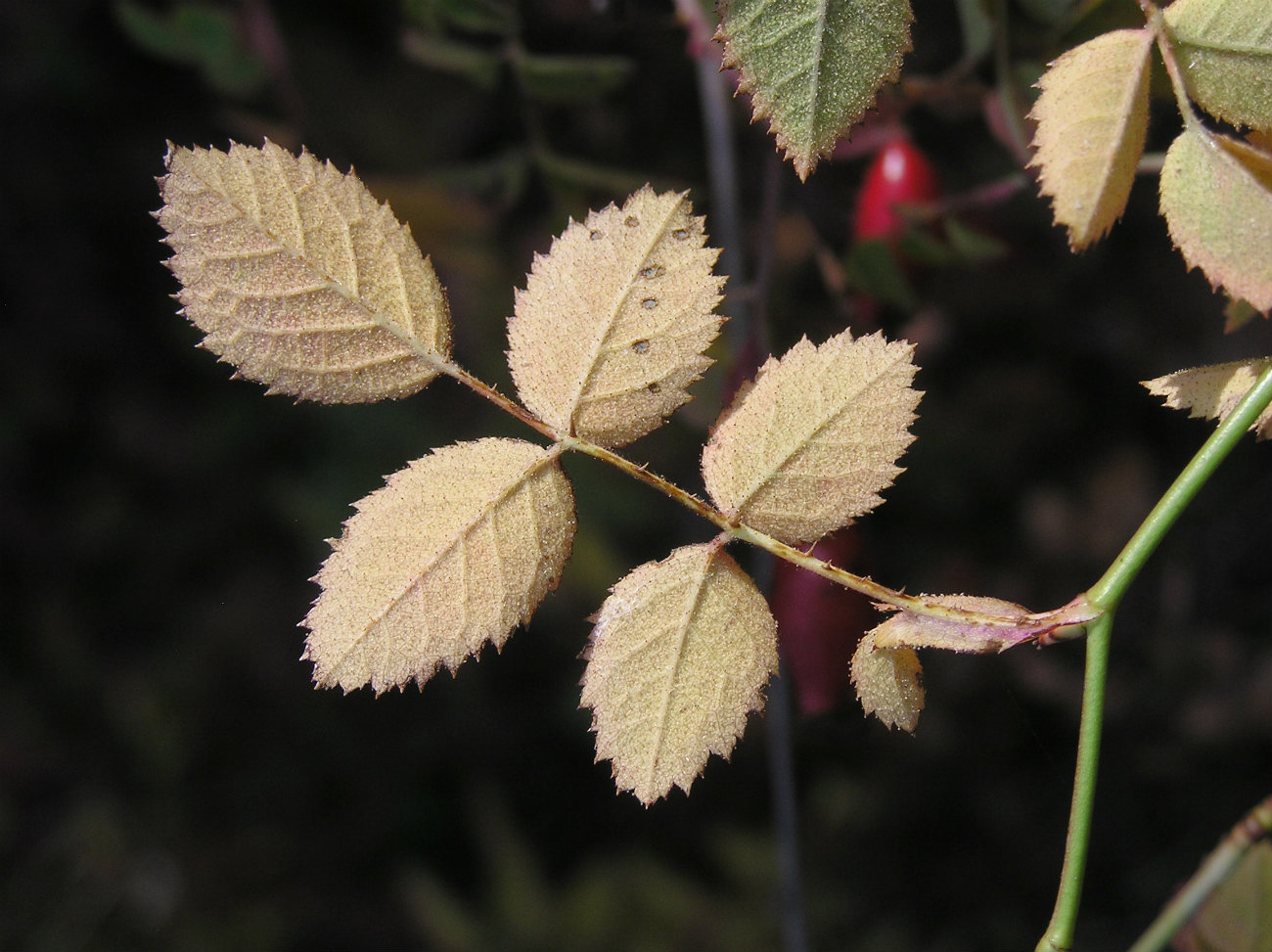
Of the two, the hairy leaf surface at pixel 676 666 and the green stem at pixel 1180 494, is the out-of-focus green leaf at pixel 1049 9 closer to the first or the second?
the green stem at pixel 1180 494

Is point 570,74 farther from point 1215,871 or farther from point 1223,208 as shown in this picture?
point 1215,871

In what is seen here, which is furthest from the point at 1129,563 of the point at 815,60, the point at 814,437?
the point at 815,60

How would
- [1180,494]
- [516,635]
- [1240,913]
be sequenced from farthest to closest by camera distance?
[516,635], [1240,913], [1180,494]

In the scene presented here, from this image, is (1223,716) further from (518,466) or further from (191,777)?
(191,777)

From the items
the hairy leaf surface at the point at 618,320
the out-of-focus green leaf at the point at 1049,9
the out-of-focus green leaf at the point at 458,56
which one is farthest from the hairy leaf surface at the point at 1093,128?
the out-of-focus green leaf at the point at 458,56

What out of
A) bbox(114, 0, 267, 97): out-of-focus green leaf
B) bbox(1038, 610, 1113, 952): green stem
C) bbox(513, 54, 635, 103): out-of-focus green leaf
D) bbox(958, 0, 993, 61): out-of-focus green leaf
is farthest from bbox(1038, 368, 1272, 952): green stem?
bbox(114, 0, 267, 97): out-of-focus green leaf
